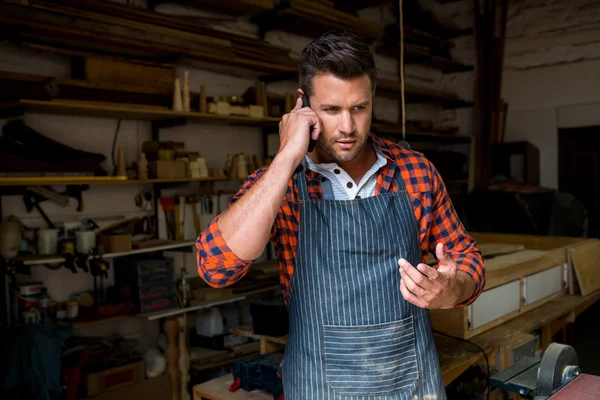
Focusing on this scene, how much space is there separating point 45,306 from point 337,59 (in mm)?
2576

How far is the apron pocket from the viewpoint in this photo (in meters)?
1.57

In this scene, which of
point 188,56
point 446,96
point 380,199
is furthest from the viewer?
point 446,96

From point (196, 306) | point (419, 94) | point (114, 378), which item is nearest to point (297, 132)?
point (114, 378)

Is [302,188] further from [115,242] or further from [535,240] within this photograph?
[535,240]

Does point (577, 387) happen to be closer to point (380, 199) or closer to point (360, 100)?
point (380, 199)

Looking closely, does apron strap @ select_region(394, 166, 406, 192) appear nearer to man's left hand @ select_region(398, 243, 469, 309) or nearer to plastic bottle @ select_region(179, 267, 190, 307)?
man's left hand @ select_region(398, 243, 469, 309)

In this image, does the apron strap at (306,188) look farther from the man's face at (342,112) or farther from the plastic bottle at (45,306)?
the plastic bottle at (45,306)

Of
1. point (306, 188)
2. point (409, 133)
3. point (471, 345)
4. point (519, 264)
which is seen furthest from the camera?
point (409, 133)

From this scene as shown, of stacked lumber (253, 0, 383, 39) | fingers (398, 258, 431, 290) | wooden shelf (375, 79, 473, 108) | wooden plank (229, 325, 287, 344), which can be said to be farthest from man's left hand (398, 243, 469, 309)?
wooden shelf (375, 79, 473, 108)

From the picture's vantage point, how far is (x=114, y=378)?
3.41m

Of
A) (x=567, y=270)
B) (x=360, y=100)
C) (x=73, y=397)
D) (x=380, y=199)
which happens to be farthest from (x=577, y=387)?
(x=73, y=397)

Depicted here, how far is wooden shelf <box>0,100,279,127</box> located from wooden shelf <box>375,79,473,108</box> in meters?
1.90

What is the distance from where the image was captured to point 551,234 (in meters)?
4.96

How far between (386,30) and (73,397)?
4.63m
